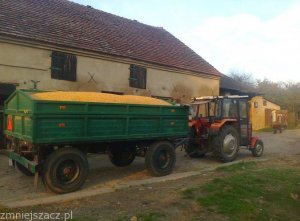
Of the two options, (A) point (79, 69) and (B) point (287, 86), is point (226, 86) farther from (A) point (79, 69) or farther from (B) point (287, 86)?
(B) point (287, 86)

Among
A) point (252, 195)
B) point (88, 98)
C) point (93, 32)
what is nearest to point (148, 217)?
point (252, 195)

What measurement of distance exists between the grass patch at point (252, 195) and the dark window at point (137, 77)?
348 inches

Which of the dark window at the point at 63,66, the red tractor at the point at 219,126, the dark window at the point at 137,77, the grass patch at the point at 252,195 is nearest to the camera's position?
the grass patch at the point at 252,195

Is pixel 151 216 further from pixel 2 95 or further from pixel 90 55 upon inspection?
pixel 90 55

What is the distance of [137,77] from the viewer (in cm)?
1694

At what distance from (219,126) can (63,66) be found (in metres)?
6.80

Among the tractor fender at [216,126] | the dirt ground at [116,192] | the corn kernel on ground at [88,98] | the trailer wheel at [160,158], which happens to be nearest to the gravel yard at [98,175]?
the dirt ground at [116,192]

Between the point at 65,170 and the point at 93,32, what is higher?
the point at 93,32

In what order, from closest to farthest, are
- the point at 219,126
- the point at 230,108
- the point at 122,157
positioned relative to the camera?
the point at 122,157, the point at 219,126, the point at 230,108

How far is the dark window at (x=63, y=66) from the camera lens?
547 inches

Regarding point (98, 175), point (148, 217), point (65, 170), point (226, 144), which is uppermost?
point (226, 144)

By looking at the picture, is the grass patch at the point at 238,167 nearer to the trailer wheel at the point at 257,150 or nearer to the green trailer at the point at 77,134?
the green trailer at the point at 77,134

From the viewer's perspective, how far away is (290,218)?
6.26m

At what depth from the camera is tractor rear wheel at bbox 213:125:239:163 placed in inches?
449
